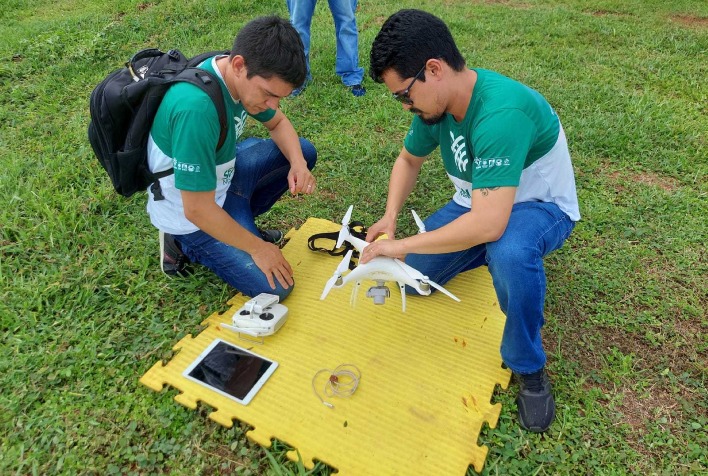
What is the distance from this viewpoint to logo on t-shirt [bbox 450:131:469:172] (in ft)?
7.79

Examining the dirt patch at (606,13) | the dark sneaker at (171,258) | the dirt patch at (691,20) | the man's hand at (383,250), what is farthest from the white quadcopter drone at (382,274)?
the dirt patch at (691,20)

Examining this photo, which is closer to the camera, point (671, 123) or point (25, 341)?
point (25, 341)

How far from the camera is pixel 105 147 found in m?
2.57

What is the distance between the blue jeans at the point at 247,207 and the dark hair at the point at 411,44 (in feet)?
4.57

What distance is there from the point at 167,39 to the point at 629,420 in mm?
7194

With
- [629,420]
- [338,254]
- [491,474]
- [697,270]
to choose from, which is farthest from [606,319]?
[338,254]

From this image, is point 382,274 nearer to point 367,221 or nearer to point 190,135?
point 190,135

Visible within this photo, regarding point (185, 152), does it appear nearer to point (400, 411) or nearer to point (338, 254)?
point (338, 254)

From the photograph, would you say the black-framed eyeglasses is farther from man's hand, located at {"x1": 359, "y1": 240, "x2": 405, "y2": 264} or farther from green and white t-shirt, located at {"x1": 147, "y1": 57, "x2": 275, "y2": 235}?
green and white t-shirt, located at {"x1": 147, "y1": 57, "x2": 275, "y2": 235}

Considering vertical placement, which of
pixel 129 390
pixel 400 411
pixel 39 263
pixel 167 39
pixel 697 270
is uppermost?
pixel 167 39

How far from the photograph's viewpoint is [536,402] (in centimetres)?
238

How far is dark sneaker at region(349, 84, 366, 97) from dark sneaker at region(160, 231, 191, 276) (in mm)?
3107

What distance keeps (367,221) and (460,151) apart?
4.75 ft

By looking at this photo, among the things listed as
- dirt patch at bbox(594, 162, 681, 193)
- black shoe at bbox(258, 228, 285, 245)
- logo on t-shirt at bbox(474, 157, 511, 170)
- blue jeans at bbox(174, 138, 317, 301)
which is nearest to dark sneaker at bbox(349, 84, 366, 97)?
blue jeans at bbox(174, 138, 317, 301)
